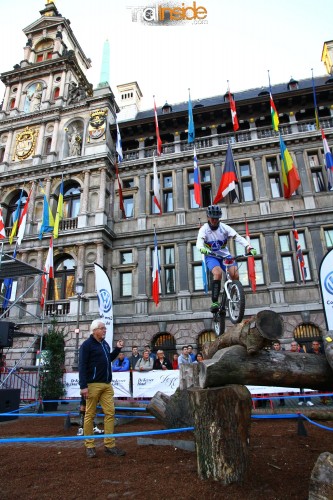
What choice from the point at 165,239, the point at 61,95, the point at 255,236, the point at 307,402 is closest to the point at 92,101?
the point at 61,95

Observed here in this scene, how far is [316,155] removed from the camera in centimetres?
1922

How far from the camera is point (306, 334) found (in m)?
15.8

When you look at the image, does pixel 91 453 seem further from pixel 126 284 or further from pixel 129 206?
pixel 129 206

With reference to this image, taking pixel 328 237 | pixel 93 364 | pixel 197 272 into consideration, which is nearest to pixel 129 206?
pixel 197 272

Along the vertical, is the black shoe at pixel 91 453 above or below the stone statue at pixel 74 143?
below

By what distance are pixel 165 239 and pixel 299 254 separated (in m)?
7.02

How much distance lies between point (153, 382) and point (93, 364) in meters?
5.48

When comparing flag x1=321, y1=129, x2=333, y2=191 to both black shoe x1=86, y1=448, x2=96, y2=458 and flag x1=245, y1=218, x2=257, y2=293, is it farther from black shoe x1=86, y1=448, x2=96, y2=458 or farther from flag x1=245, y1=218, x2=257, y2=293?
black shoe x1=86, y1=448, x2=96, y2=458

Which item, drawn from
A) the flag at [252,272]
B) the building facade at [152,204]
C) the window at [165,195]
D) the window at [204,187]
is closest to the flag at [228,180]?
the building facade at [152,204]

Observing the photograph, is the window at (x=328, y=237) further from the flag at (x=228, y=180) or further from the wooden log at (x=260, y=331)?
the wooden log at (x=260, y=331)

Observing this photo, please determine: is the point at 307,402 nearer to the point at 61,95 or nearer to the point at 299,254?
the point at 299,254

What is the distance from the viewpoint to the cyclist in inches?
246

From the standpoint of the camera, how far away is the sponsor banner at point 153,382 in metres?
9.95

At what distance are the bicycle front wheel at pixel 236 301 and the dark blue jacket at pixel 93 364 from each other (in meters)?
2.15
